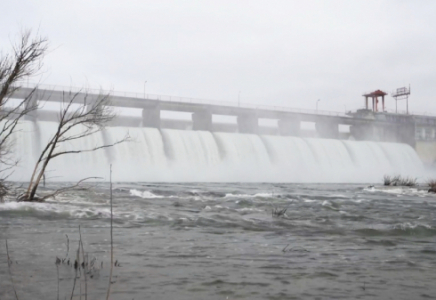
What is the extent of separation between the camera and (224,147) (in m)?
33.0

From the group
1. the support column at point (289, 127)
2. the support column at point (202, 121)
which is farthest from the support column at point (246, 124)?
the support column at point (289, 127)

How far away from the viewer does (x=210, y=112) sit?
35250 mm

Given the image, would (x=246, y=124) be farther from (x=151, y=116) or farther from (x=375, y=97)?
(x=375, y=97)

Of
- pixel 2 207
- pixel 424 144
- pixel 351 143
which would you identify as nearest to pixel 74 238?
pixel 2 207

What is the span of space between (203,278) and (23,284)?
149cm

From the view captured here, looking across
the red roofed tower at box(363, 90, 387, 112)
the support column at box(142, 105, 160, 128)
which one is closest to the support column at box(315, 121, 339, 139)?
the red roofed tower at box(363, 90, 387, 112)

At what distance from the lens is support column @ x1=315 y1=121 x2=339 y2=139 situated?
4181 cm

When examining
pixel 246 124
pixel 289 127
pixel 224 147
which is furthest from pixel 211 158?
pixel 289 127

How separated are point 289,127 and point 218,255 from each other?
117 feet

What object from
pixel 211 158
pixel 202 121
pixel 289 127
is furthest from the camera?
pixel 289 127

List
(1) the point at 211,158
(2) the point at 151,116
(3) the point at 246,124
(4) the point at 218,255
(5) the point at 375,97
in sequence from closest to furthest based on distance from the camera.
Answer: (4) the point at 218,255 < (1) the point at 211,158 < (2) the point at 151,116 < (3) the point at 246,124 < (5) the point at 375,97

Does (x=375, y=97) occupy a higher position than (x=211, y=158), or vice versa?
(x=375, y=97)

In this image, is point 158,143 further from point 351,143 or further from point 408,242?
point 408,242

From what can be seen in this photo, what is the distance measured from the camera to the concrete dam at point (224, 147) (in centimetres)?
2769
